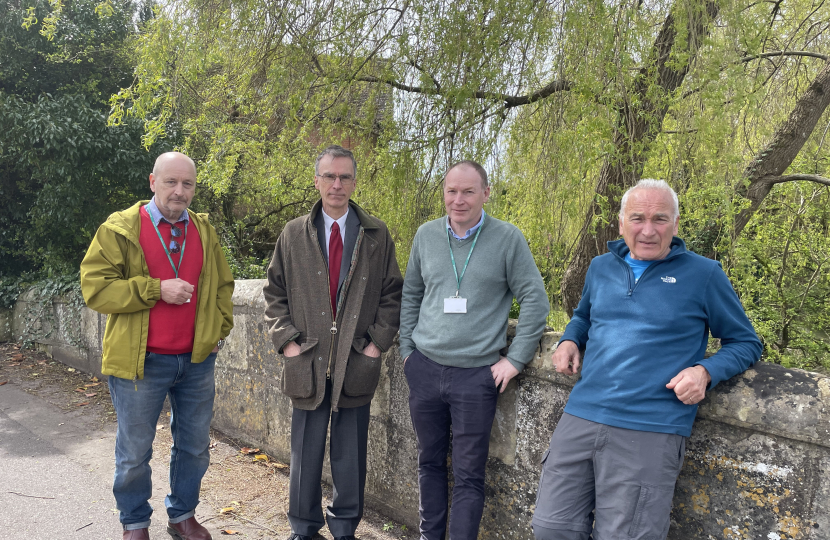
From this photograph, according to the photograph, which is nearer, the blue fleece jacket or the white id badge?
the blue fleece jacket

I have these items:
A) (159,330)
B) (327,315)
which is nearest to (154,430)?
(159,330)

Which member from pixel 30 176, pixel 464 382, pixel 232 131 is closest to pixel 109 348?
pixel 464 382

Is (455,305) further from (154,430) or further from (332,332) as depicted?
(154,430)

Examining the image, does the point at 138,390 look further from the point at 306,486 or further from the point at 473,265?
the point at 473,265

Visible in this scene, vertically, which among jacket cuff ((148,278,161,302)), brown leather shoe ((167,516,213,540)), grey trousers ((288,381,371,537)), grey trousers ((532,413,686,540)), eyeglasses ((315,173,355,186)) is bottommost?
brown leather shoe ((167,516,213,540))

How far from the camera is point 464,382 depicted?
2.60 metres

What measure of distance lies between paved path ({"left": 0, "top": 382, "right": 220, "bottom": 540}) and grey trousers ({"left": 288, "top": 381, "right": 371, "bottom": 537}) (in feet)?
2.14

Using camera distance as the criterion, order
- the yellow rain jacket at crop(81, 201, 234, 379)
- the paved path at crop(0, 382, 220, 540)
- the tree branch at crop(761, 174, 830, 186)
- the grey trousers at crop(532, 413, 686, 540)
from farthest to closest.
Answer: the tree branch at crop(761, 174, 830, 186) < the paved path at crop(0, 382, 220, 540) < the yellow rain jacket at crop(81, 201, 234, 379) < the grey trousers at crop(532, 413, 686, 540)

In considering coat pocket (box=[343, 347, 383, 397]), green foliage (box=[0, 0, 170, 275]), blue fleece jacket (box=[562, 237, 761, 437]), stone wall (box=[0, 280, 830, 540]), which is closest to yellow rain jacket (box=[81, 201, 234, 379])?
coat pocket (box=[343, 347, 383, 397])

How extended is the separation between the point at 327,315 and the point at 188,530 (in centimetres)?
145

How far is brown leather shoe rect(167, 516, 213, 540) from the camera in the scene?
10.3 ft

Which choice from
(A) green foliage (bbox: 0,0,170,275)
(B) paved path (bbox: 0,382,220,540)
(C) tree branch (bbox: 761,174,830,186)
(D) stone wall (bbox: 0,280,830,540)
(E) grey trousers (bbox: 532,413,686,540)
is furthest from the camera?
(A) green foliage (bbox: 0,0,170,275)

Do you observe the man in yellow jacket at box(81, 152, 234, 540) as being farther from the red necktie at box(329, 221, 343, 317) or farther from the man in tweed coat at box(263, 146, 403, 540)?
the red necktie at box(329, 221, 343, 317)

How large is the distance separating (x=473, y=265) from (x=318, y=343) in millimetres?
919
